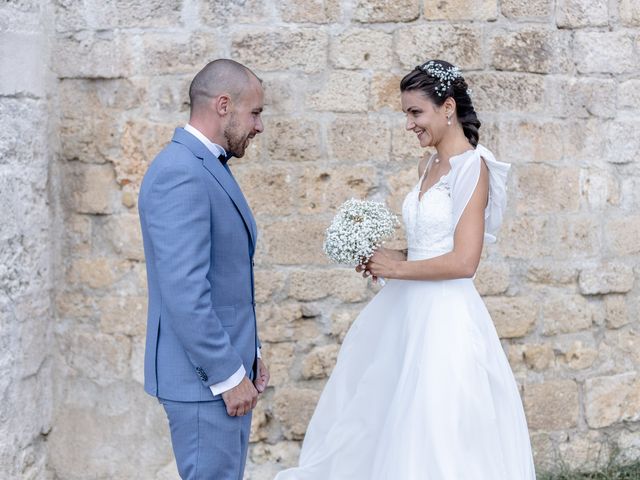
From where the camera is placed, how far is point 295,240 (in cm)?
457

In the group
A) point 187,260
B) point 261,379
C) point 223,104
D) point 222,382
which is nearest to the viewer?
point 187,260

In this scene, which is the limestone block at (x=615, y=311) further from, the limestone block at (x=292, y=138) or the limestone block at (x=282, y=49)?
the limestone block at (x=282, y=49)

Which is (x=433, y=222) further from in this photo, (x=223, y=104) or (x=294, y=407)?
(x=294, y=407)

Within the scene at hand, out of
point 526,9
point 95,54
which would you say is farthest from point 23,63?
point 526,9

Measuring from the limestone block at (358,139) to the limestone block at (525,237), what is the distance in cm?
80

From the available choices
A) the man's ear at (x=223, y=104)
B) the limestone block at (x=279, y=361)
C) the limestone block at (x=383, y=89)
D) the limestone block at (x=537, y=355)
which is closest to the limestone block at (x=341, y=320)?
the limestone block at (x=279, y=361)

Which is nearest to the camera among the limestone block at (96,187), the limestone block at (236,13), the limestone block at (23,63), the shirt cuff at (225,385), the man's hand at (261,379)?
the shirt cuff at (225,385)

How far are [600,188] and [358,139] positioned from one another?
1.40 m

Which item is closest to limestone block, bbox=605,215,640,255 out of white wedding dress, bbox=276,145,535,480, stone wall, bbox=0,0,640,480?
stone wall, bbox=0,0,640,480

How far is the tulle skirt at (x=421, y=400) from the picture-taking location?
334 centimetres

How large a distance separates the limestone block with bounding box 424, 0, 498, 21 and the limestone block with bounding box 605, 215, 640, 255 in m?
1.33

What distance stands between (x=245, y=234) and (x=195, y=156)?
1.13 ft

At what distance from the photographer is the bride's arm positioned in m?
3.45

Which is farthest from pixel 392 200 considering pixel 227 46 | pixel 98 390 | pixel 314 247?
pixel 98 390
